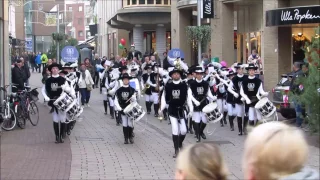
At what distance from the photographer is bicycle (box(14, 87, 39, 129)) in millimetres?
15989

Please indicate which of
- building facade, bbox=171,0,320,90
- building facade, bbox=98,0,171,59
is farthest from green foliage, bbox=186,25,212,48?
building facade, bbox=98,0,171,59

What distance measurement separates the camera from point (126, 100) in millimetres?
13883

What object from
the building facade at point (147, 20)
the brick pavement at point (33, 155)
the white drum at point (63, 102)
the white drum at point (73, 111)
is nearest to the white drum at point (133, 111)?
the white drum at point (73, 111)

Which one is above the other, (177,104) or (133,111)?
(177,104)

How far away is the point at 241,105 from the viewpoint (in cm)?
1520

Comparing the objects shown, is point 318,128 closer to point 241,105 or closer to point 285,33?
point 241,105

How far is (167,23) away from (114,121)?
1041 inches

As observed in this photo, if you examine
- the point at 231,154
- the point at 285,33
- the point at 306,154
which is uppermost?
the point at 285,33

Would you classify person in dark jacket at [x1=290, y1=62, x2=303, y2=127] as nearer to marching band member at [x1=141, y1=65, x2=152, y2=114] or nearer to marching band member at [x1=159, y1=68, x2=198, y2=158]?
marching band member at [x1=159, y1=68, x2=198, y2=158]

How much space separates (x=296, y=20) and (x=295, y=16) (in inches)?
6.6

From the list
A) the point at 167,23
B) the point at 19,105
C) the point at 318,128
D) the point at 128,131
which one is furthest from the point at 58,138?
the point at 167,23

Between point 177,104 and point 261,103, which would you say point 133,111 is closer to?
point 177,104

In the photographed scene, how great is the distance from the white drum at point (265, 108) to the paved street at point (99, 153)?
853mm

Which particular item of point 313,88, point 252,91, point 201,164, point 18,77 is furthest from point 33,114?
point 201,164
